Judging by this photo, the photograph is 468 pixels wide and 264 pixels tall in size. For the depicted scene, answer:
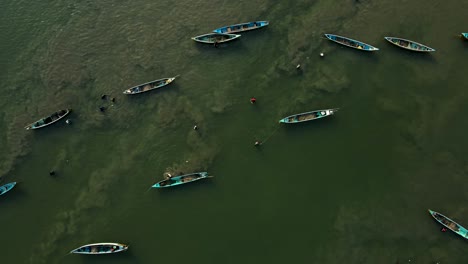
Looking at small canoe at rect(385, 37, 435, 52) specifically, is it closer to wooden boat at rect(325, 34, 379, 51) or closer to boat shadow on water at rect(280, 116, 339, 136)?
wooden boat at rect(325, 34, 379, 51)

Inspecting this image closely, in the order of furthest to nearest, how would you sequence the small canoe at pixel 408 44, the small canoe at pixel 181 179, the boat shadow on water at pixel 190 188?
the small canoe at pixel 408 44
the boat shadow on water at pixel 190 188
the small canoe at pixel 181 179

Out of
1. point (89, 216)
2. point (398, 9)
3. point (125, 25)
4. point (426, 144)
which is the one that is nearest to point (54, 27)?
point (125, 25)

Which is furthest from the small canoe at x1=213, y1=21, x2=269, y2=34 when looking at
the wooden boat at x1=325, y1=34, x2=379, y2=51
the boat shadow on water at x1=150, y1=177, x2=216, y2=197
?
the boat shadow on water at x1=150, y1=177, x2=216, y2=197

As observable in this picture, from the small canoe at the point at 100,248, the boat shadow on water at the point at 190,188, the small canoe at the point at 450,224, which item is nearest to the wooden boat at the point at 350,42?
the small canoe at the point at 450,224

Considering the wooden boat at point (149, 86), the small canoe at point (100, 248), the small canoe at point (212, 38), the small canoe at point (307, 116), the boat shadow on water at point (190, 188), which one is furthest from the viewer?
the small canoe at point (212, 38)

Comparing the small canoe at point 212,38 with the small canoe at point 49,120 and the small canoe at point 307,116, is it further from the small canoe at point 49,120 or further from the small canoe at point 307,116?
the small canoe at point 49,120

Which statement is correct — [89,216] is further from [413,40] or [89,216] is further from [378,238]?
[413,40]
